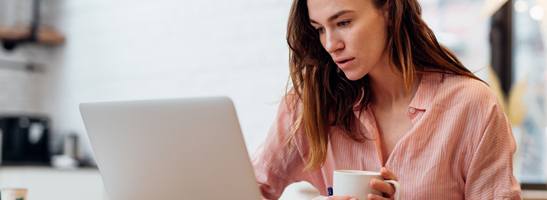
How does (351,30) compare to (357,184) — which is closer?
(357,184)

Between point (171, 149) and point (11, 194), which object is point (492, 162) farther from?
point (11, 194)

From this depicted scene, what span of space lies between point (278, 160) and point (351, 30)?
0.39 m

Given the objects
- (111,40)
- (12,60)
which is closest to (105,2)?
(111,40)

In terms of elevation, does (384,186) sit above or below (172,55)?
below

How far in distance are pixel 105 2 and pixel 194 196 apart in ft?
8.86

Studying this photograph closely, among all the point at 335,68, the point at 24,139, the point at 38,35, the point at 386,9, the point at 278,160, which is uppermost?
the point at 38,35

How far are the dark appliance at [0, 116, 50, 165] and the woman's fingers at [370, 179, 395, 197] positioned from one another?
274cm

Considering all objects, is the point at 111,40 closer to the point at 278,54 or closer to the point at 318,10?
the point at 278,54

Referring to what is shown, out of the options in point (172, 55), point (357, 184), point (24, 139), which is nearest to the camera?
point (357, 184)

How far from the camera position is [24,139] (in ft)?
10.2

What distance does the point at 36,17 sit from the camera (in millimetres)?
3393

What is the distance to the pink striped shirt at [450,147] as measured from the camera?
3.09ft

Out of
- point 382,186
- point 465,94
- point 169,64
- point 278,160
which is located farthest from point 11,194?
point 169,64

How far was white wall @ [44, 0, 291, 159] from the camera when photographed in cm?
233
